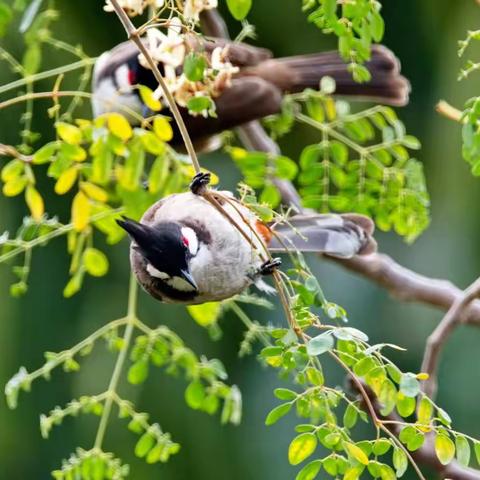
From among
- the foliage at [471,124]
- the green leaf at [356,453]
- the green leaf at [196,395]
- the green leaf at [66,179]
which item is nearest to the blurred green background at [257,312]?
the green leaf at [196,395]

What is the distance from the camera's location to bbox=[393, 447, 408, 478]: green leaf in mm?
1164

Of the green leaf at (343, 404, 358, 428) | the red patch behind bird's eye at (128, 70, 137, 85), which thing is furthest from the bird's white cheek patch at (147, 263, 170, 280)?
the red patch behind bird's eye at (128, 70, 137, 85)

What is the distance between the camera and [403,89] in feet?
7.61

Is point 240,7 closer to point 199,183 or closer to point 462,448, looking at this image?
point 199,183

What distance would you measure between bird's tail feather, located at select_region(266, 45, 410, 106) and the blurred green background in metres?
1.07

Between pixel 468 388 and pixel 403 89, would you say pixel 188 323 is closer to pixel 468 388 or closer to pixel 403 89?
pixel 468 388

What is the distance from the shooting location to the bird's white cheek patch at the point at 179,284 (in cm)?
167

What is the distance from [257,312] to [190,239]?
2050mm

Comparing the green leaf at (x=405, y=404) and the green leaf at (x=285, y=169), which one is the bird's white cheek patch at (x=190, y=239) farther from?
the green leaf at (x=405, y=404)

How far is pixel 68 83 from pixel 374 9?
2067mm

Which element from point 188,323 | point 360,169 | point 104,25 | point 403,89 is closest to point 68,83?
point 104,25

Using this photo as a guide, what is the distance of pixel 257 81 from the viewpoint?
2.33 metres

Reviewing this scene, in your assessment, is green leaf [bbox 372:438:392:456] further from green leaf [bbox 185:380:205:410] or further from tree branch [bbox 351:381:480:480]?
green leaf [bbox 185:380:205:410]

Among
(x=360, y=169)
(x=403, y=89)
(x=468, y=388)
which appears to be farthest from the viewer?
(x=468, y=388)
